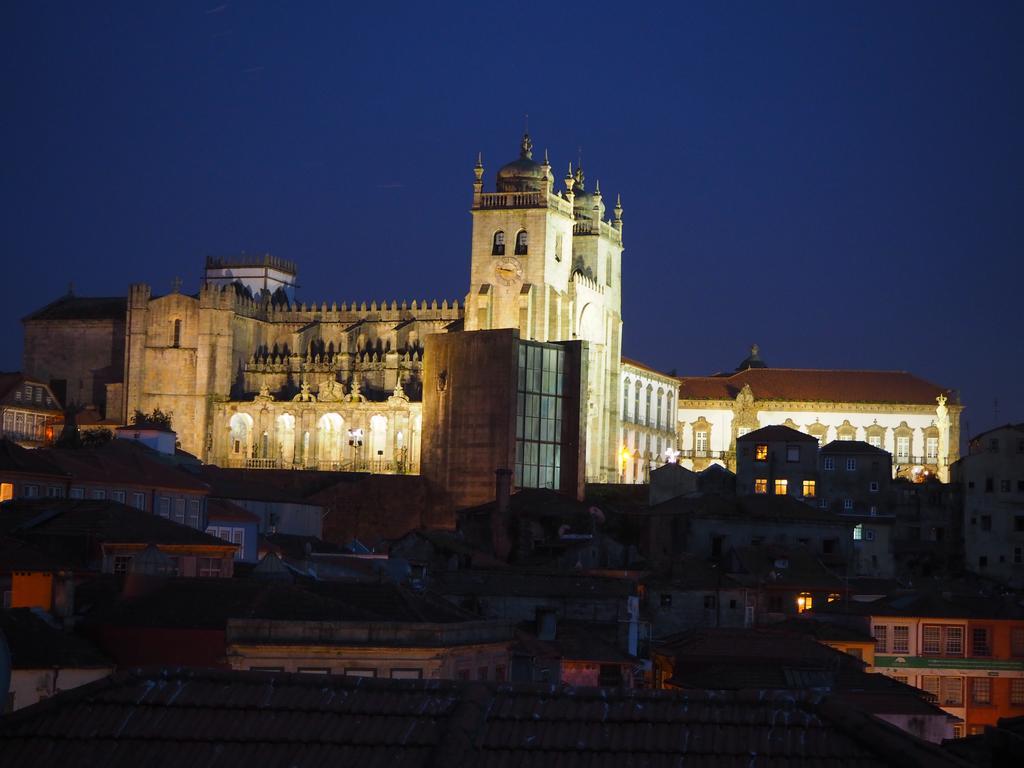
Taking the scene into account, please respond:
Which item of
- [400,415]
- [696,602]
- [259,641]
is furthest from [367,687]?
[400,415]

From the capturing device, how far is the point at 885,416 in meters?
153

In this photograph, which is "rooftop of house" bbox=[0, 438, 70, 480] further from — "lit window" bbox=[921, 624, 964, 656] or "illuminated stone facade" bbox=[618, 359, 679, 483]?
"illuminated stone facade" bbox=[618, 359, 679, 483]

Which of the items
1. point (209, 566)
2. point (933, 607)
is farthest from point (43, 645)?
point (933, 607)

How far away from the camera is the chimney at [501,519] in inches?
3542

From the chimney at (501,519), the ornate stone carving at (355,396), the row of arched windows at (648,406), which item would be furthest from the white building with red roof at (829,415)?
the chimney at (501,519)

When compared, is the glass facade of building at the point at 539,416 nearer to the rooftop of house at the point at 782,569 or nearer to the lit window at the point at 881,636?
the rooftop of house at the point at 782,569

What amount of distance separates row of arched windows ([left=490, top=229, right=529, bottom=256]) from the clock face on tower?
79 cm

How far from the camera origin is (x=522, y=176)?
128500 millimetres

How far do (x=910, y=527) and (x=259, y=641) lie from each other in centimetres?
7842

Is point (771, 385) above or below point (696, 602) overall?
above

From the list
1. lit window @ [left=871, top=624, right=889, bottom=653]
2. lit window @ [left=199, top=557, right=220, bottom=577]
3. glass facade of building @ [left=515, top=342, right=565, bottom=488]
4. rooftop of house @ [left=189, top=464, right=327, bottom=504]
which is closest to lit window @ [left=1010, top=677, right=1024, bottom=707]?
lit window @ [left=871, top=624, right=889, bottom=653]

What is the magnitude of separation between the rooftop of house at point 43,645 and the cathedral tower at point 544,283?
82576 millimetres

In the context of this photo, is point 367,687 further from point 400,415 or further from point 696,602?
point 400,415

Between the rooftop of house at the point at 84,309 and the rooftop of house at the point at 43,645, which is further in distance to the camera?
the rooftop of house at the point at 84,309
